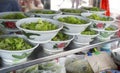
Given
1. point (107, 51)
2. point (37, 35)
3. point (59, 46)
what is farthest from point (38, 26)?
point (107, 51)

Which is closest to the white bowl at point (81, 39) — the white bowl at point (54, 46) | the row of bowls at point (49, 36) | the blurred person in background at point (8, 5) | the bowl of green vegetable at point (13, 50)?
the row of bowls at point (49, 36)

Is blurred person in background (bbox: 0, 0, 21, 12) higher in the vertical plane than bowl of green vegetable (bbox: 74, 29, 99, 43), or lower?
higher

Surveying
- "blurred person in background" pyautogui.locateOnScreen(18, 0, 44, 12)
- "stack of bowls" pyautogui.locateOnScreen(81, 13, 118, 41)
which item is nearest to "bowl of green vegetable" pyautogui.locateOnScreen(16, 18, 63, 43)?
"stack of bowls" pyautogui.locateOnScreen(81, 13, 118, 41)

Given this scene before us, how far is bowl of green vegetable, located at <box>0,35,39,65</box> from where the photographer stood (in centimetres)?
70

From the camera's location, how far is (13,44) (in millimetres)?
732

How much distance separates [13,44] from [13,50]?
39 mm

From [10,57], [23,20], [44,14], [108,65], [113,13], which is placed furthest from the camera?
[113,13]

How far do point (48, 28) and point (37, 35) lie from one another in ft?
0.21

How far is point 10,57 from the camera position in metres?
0.71

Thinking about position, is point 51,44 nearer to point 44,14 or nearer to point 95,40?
point 44,14

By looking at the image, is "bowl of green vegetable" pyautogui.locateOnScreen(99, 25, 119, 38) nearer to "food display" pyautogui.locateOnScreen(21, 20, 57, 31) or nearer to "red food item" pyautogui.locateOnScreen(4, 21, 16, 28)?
"food display" pyautogui.locateOnScreen(21, 20, 57, 31)

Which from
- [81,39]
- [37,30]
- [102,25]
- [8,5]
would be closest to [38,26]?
[37,30]

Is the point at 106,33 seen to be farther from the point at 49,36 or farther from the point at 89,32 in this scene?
the point at 49,36

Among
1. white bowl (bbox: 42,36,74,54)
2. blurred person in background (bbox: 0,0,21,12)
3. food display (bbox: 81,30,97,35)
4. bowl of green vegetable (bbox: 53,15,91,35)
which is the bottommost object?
white bowl (bbox: 42,36,74,54)
